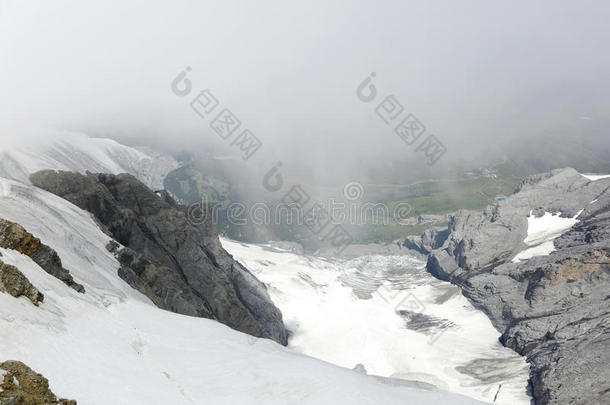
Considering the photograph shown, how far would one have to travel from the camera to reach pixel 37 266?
28875 millimetres

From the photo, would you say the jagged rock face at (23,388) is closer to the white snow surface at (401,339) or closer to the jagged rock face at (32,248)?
the jagged rock face at (32,248)

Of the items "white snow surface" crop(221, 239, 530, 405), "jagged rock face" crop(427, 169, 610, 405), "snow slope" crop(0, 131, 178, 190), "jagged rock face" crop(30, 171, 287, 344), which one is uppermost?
"snow slope" crop(0, 131, 178, 190)

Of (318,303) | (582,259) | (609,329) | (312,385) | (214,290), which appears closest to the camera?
(312,385)

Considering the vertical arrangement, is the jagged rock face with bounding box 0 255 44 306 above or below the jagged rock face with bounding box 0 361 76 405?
above

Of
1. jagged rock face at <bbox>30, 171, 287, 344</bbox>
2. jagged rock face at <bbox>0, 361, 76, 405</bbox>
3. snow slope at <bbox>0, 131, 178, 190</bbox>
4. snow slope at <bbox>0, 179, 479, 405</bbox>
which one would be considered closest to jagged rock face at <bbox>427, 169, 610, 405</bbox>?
jagged rock face at <bbox>30, 171, 287, 344</bbox>

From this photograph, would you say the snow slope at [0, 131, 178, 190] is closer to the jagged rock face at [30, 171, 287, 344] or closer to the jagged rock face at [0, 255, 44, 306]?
the jagged rock face at [30, 171, 287, 344]

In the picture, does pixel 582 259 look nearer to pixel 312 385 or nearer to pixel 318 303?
pixel 318 303

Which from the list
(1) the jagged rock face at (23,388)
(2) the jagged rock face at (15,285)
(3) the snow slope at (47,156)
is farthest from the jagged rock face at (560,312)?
(3) the snow slope at (47,156)

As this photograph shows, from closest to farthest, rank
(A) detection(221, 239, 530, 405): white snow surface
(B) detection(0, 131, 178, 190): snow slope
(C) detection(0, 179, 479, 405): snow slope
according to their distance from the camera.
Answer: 1. (C) detection(0, 179, 479, 405): snow slope
2. (B) detection(0, 131, 178, 190): snow slope
3. (A) detection(221, 239, 530, 405): white snow surface

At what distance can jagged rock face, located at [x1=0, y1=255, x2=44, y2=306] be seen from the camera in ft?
74.0

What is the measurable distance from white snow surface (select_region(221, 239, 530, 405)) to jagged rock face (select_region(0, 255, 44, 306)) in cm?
10731

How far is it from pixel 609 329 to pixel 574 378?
73.9 ft

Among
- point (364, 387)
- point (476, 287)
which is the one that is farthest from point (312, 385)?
point (476, 287)

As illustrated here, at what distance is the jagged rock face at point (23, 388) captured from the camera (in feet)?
49.9
